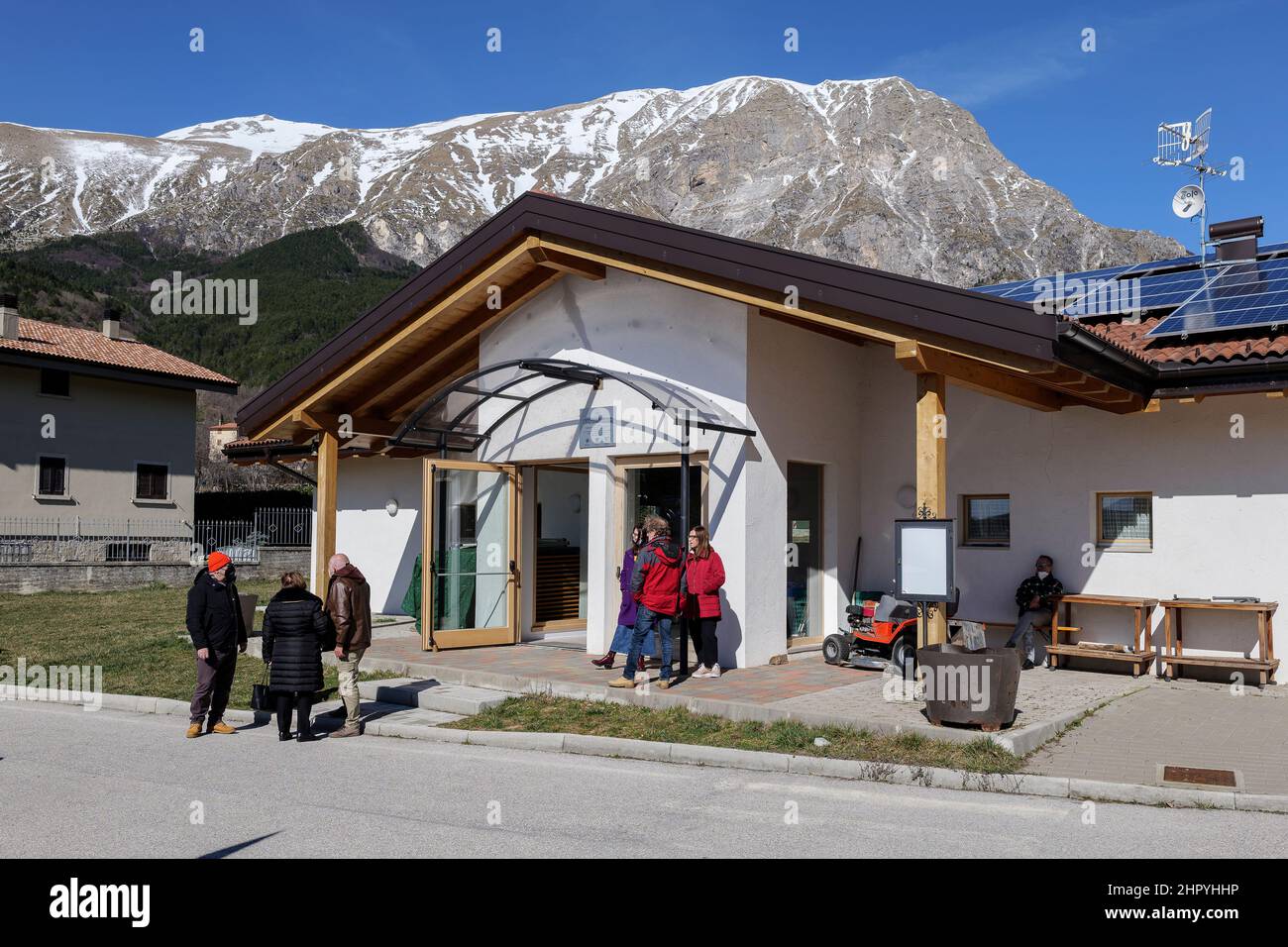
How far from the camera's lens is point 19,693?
12.0 m

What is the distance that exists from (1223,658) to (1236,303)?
4157 millimetres

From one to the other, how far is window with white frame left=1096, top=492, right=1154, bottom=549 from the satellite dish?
22.5ft

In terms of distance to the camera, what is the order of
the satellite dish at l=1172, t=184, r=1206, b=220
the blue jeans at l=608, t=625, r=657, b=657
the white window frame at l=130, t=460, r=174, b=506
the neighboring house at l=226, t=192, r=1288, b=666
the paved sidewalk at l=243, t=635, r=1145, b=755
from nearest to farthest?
the paved sidewalk at l=243, t=635, r=1145, b=755 → the neighboring house at l=226, t=192, r=1288, b=666 → the blue jeans at l=608, t=625, r=657, b=657 → the satellite dish at l=1172, t=184, r=1206, b=220 → the white window frame at l=130, t=460, r=174, b=506

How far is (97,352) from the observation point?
33.6m

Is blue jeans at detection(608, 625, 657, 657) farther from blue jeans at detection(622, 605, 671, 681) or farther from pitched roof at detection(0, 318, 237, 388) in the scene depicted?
pitched roof at detection(0, 318, 237, 388)

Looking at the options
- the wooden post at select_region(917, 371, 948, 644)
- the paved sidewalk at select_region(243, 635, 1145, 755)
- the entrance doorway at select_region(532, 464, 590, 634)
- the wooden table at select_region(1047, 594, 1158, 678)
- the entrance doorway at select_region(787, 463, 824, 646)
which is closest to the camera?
the paved sidewalk at select_region(243, 635, 1145, 755)

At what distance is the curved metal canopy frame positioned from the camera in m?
12.0

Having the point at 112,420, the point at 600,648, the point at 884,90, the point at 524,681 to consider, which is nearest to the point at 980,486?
the point at 600,648

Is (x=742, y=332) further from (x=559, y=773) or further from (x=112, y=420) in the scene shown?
(x=112, y=420)

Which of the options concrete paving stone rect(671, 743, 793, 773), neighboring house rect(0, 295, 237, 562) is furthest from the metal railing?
concrete paving stone rect(671, 743, 793, 773)

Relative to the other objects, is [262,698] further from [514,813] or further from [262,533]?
[262,533]

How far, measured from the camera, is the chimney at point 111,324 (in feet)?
120

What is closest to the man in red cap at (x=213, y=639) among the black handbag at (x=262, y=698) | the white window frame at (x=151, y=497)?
the black handbag at (x=262, y=698)
